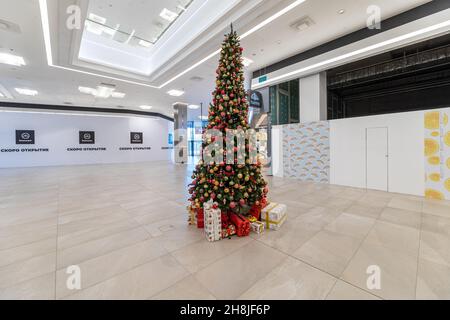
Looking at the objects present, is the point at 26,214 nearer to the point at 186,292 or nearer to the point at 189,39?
the point at 186,292

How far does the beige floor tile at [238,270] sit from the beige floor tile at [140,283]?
281 millimetres

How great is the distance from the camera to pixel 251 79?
8195 mm

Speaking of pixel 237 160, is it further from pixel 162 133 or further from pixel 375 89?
pixel 162 133

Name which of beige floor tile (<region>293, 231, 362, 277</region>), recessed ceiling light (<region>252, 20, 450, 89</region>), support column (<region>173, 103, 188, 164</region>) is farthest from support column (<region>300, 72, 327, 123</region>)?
support column (<region>173, 103, 188, 164</region>)

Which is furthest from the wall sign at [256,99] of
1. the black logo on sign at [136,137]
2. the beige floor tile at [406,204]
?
the black logo on sign at [136,137]

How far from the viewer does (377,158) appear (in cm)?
564

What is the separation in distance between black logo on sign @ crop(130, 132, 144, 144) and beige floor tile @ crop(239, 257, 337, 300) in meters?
16.1

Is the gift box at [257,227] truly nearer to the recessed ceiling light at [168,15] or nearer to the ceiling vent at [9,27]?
the recessed ceiling light at [168,15]

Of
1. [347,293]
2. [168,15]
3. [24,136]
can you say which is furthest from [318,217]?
[24,136]

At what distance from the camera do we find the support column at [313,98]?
670 centimetres

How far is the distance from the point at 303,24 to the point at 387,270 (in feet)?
17.3

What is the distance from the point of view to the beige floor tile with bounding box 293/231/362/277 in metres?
2.09

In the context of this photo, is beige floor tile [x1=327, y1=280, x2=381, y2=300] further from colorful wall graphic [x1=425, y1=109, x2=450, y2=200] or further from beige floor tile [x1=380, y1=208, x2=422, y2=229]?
colorful wall graphic [x1=425, y1=109, x2=450, y2=200]

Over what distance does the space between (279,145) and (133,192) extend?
5672 millimetres
